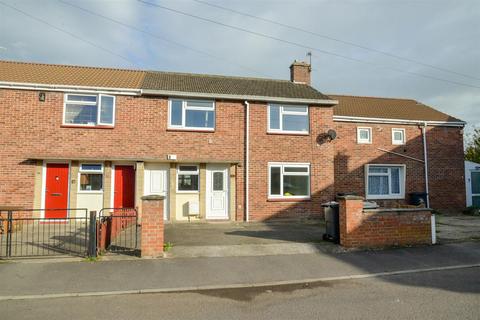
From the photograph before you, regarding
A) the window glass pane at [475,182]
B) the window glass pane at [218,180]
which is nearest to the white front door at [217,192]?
the window glass pane at [218,180]

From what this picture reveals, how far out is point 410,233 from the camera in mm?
8477

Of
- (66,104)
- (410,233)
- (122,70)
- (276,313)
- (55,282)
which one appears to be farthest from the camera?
(122,70)

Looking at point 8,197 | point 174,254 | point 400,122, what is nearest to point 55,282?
point 174,254

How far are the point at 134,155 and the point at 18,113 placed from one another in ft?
13.7

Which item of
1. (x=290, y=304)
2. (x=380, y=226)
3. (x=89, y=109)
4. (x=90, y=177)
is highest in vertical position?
(x=89, y=109)

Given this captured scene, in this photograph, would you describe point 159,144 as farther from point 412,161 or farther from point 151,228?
point 412,161

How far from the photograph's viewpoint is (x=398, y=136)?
16.3 m

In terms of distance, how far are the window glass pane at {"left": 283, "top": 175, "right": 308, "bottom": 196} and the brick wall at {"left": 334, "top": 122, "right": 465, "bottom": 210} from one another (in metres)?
2.52

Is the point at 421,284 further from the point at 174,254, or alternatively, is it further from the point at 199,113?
the point at 199,113

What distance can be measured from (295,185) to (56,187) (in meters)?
8.76

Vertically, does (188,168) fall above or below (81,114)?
below

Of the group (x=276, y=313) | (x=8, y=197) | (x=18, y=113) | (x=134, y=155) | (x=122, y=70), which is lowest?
(x=276, y=313)

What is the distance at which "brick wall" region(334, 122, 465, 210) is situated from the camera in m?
15.3

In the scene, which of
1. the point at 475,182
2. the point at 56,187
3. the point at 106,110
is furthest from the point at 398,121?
the point at 56,187
